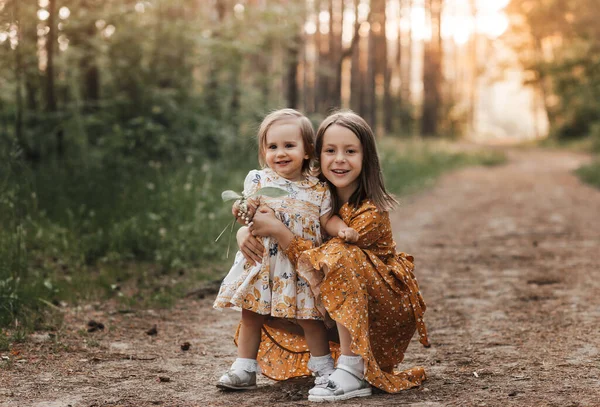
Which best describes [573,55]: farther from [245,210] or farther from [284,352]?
[245,210]

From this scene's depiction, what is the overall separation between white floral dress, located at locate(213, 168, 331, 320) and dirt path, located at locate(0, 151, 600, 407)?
446 mm

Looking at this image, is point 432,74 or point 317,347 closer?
point 317,347

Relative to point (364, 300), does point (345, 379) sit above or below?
below


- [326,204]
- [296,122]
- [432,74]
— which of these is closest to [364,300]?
[326,204]

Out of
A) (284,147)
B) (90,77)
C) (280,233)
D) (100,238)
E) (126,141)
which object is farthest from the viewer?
(90,77)

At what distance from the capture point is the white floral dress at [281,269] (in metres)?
3.62

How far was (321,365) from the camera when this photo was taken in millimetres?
3668

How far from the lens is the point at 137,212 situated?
7523 mm

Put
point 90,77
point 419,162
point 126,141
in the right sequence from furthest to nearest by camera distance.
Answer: point 419,162 → point 90,77 → point 126,141

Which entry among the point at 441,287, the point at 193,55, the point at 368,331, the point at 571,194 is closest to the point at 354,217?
the point at 368,331

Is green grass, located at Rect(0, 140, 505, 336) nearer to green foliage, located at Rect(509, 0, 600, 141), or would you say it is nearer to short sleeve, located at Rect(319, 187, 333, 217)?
short sleeve, located at Rect(319, 187, 333, 217)

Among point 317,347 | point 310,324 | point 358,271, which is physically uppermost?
point 358,271

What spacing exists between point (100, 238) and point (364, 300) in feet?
13.2

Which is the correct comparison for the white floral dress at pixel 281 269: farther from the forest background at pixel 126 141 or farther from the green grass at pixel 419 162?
the green grass at pixel 419 162
